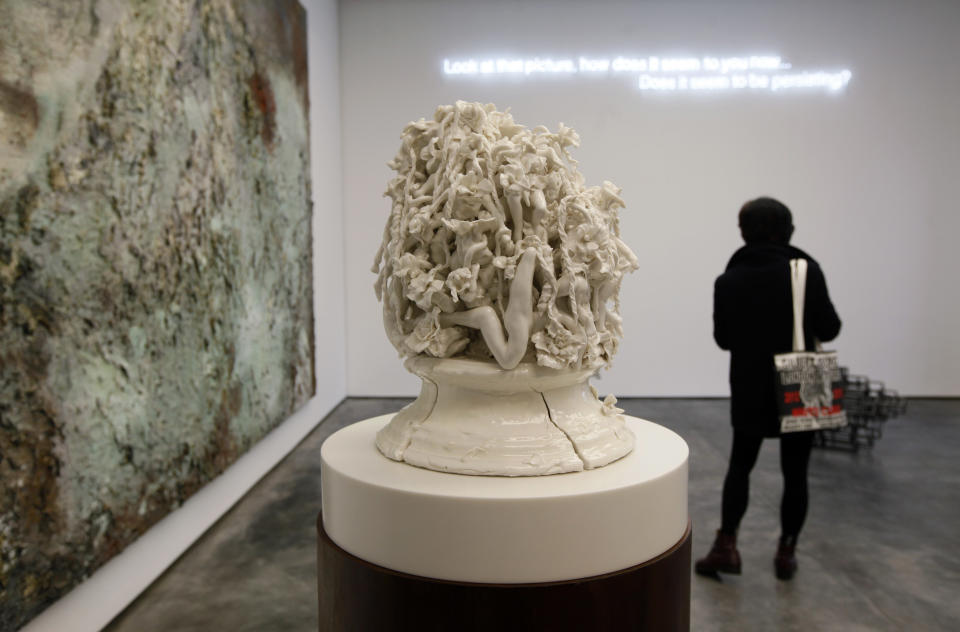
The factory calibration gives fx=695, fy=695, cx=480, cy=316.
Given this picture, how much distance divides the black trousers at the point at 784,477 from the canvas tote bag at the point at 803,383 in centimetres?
16

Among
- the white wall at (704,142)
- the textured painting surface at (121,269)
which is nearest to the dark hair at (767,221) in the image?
the textured painting surface at (121,269)

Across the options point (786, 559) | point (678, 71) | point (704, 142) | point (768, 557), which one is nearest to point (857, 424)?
point (768, 557)

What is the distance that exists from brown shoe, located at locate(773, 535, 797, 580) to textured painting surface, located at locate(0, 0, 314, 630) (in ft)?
8.62

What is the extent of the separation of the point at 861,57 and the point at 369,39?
4.47 m

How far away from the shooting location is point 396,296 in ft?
5.73

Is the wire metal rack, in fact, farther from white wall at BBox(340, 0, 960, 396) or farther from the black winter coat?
the black winter coat

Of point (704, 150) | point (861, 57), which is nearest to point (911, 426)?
point (704, 150)

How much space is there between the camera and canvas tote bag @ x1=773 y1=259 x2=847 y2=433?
2.66 metres

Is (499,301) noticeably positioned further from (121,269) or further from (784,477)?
(784,477)

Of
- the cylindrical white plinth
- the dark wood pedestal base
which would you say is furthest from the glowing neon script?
the dark wood pedestal base

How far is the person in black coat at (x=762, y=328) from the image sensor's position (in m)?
2.72

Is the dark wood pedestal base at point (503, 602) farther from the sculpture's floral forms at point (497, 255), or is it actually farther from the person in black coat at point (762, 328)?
the person in black coat at point (762, 328)

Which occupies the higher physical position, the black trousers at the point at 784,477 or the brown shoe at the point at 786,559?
the black trousers at the point at 784,477

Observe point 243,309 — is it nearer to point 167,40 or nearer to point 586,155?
point 167,40
